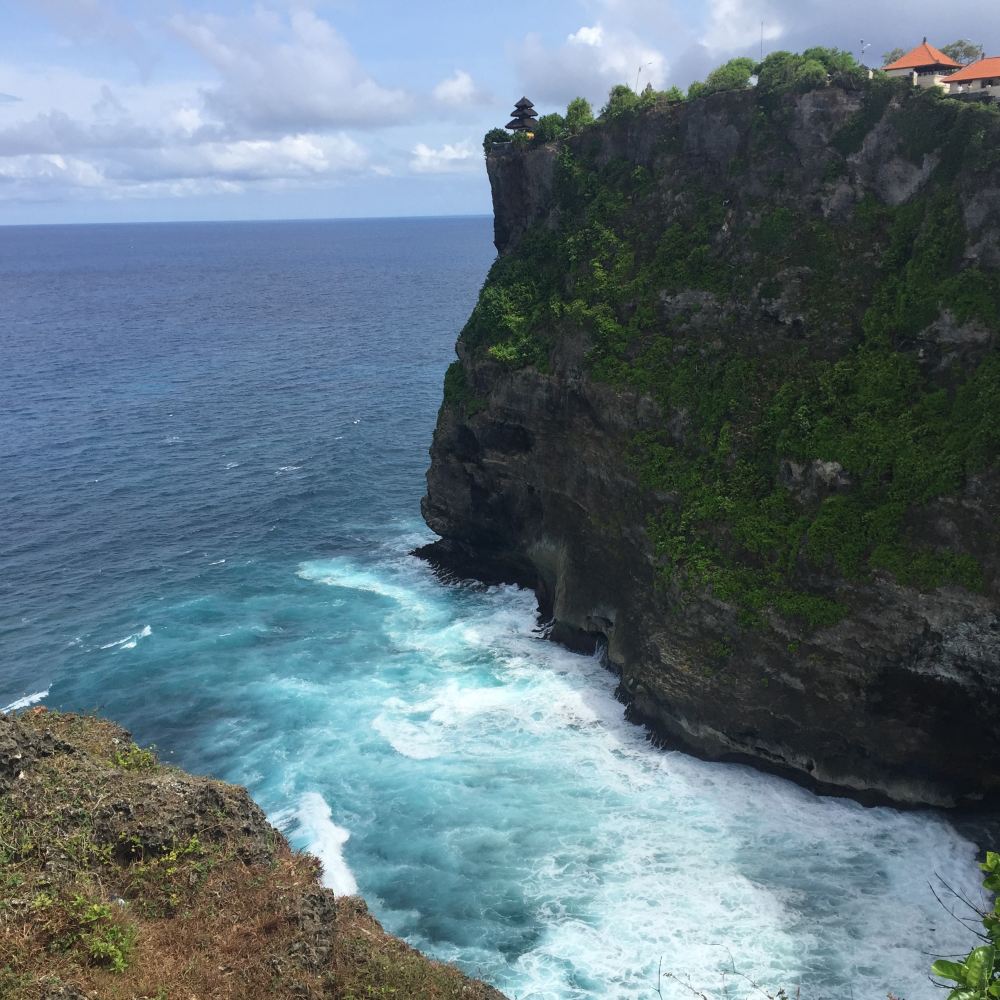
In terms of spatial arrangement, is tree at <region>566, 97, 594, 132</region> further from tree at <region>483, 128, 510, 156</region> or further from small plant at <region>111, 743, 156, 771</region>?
small plant at <region>111, 743, 156, 771</region>

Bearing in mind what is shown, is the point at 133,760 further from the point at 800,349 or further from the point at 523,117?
the point at 523,117

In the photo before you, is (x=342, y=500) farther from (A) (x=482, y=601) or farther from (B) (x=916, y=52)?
(B) (x=916, y=52)

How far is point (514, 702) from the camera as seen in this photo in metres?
41.1

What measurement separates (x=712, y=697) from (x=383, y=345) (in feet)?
293

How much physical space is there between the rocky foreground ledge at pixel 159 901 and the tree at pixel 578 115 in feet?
146

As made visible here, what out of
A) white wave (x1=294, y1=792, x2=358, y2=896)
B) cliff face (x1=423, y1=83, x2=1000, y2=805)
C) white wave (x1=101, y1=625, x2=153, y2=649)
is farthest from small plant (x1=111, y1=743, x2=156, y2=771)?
white wave (x1=101, y1=625, x2=153, y2=649)

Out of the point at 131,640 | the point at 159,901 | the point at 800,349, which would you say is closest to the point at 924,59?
the point at 800,349

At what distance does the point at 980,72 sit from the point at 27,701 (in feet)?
182

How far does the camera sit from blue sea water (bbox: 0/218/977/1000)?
27750 mm

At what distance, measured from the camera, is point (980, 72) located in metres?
37.2

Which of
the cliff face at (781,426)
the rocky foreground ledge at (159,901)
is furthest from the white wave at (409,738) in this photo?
the rocky foreground ledge at (159,901)

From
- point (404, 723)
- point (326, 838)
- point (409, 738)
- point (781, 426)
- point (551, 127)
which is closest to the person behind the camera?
point (326, 838)

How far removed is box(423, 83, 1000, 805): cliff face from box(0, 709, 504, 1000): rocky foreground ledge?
66.6 feet

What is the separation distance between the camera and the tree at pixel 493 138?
181 ft
